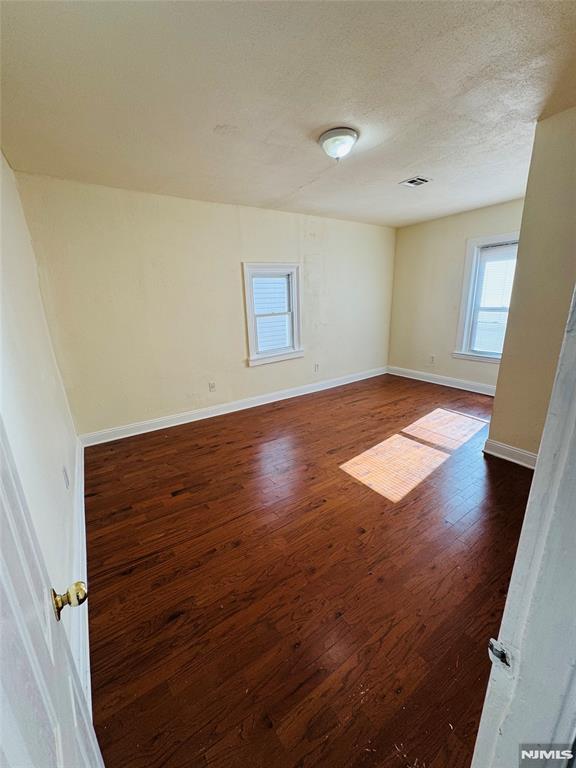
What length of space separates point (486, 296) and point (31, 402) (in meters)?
4.99

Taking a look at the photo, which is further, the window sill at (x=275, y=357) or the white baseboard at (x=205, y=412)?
the window sill at (x=275, y=357)

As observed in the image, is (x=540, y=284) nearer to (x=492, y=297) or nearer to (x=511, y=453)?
(x=511, y=453)

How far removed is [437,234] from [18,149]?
15.6ft

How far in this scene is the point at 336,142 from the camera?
2051mm

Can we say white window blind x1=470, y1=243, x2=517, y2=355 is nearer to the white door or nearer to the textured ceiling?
the textured ceiling

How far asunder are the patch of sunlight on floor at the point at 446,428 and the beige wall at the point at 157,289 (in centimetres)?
182

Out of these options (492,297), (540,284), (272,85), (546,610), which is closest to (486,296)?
(492,297)

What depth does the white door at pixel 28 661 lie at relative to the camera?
358 mm

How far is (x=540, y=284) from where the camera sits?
7.27 ft

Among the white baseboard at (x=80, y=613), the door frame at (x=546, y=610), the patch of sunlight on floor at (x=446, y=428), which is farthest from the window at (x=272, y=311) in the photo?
the door frame at (x=546, y=610)

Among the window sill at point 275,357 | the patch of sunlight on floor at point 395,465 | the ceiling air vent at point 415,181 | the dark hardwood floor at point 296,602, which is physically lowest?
the dark hardwood floor at point 296,602

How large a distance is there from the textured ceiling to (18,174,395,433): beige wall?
1.32 ft

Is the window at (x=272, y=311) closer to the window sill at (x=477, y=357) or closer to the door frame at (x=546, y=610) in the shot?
the window sill at (x=477, y=357)

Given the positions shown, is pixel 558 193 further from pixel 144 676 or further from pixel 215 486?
pixel 144 676
